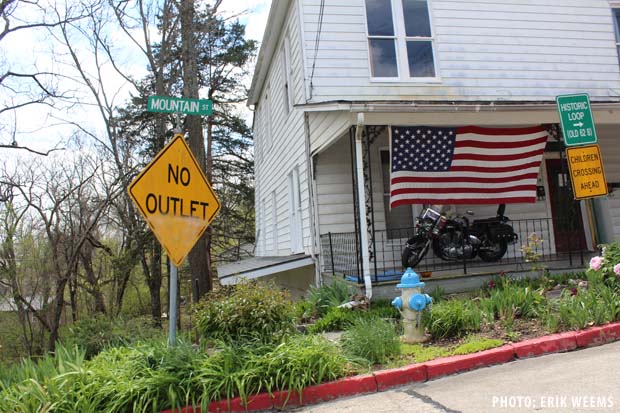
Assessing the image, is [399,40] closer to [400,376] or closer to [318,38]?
[318,38]

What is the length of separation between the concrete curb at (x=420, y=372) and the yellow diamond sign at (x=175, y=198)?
160cm

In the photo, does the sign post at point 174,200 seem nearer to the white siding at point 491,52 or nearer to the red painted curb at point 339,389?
the red painted curb at point 339,389

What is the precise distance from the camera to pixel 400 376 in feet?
15.2

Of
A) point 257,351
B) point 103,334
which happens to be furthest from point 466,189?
point 103,334

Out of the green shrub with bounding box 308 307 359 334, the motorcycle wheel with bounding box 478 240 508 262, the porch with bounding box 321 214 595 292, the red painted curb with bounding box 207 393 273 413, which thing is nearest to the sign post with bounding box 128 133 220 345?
the red painted curb with bounding box 207 393 273 413

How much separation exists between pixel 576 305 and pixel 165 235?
16.3 feet

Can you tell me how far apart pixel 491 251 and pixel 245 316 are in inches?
251

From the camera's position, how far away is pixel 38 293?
1534 cm

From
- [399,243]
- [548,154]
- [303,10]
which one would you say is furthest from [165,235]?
[548,154]

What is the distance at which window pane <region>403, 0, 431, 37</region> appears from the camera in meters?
10.8

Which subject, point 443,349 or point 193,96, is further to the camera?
point 193,96

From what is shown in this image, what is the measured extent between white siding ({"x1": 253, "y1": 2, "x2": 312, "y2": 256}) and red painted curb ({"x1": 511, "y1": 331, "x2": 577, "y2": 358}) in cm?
570

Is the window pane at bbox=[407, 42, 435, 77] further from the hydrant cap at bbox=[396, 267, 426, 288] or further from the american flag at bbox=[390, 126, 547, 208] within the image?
the hydrant cap at bbox=[396, 267, 426, 288]

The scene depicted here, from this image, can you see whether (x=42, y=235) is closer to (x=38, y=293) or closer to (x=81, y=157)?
(x=38, y=293)
